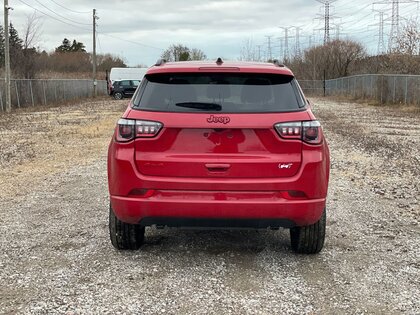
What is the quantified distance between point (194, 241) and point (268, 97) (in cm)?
177

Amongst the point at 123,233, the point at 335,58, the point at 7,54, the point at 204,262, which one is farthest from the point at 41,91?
the point at 335,58

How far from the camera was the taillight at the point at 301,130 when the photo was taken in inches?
158

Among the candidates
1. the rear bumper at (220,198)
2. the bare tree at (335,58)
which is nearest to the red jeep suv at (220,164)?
the rear bumper at (220,198)

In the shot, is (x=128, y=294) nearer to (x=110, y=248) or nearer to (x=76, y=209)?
(x=110, y=248)

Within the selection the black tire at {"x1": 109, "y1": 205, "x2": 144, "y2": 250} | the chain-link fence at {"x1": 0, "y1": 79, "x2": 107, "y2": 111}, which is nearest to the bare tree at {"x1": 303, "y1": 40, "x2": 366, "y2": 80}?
the chain-link fence at {"x1": 0, "y1": 79, "x2": 107, "y2": 111}

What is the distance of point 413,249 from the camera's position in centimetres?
488

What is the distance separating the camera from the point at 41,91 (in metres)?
33.4

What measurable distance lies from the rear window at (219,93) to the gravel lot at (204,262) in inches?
54.8

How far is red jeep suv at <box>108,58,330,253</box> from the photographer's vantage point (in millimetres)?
3975

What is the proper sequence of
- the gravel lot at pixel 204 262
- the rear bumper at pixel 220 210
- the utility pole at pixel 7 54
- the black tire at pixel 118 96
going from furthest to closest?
1. the black tire at pixel 118 96
2. the utility pole at pixel 7 54
3. the rear bumper at pixel 220 210
4. the gravel lot at pixel 204 262

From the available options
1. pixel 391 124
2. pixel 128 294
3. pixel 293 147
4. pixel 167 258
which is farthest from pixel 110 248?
pixel 391 124

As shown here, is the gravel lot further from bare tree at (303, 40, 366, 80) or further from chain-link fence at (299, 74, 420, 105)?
bare tree at (303, 40, 366, 80)

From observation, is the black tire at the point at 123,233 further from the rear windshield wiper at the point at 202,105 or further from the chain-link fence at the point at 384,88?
the chain-link fence at the point at 384,88

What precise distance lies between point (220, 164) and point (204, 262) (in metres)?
1.04
